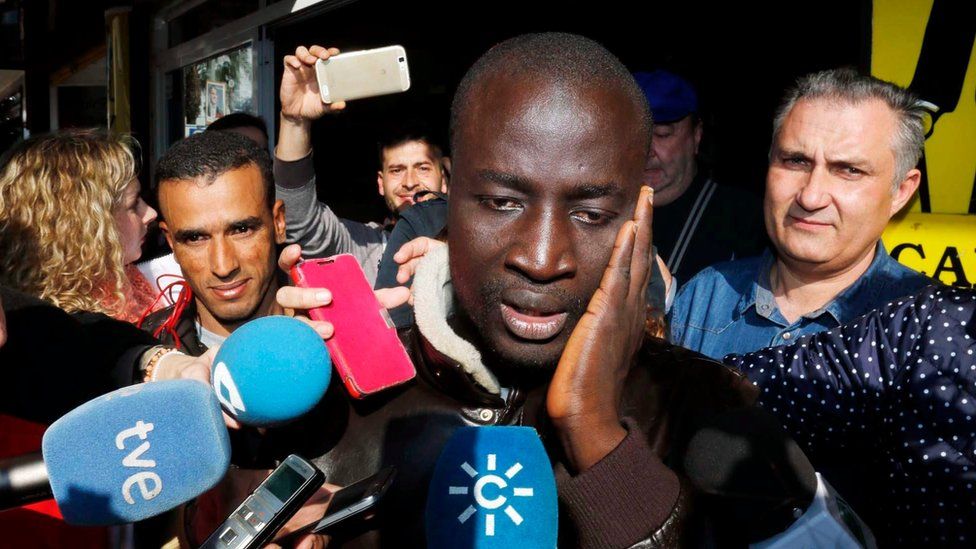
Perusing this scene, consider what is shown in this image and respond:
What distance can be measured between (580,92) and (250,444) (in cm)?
88

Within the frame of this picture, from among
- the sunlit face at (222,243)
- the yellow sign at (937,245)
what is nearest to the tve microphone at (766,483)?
the yellow sign at (937,245)

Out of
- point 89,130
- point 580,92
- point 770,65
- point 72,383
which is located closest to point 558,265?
point 580,92

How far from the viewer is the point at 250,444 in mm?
1628

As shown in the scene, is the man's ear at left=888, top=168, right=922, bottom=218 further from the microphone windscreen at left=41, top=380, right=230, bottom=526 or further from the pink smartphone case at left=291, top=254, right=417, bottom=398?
the microphone windscreen at left=41, top=380, right=230, bottom=526

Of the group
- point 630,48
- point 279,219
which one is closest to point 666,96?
point 279,219

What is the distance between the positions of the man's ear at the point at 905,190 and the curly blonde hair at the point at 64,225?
242 cm

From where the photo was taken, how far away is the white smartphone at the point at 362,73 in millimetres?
2844

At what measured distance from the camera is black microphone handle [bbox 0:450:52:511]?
41.2 inches

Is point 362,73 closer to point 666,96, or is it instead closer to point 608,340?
point 666,96

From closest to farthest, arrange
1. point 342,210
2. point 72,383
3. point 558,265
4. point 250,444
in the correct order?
point 558,265 < point 250,444 < point 72,383 < point 342,210

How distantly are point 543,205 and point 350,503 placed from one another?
0.55 metres

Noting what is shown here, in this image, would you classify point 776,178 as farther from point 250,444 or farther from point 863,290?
point 250,444

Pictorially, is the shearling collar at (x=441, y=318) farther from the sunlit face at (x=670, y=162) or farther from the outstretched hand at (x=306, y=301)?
the sunlit face at (x=670, y=162)

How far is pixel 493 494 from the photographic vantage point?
4.00ft
